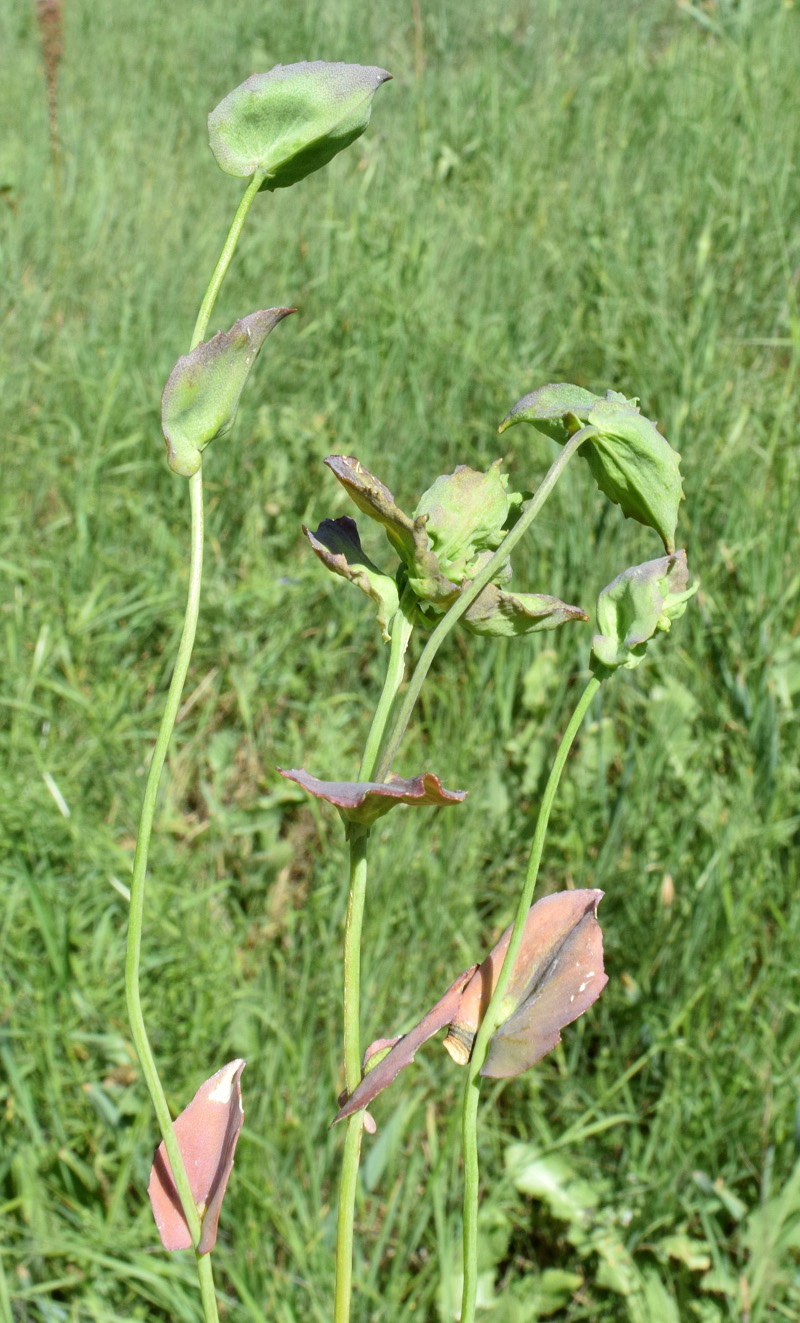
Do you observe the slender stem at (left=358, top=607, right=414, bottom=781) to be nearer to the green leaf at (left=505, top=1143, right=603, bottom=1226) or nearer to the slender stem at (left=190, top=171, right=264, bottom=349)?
the slender stem at (left=190, top=171, right=264, bottom=349)

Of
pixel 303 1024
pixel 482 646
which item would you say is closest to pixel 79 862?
pixel 303 1024

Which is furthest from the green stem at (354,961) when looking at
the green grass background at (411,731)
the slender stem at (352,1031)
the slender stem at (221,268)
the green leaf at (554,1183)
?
the green leaf at (554,1183)

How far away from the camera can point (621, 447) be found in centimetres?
31

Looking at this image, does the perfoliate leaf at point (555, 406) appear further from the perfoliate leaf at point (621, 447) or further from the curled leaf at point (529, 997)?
the curled leaf at point (529, 997)

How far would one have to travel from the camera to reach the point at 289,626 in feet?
4.81

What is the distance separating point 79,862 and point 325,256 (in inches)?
47.0

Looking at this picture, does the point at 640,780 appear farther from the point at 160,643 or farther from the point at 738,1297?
the point at 160,643

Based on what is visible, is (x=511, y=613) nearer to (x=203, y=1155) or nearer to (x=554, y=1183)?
(x=203, y=1155)

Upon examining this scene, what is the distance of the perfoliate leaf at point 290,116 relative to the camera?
0.32 metres

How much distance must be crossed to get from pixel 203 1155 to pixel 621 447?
275 mm

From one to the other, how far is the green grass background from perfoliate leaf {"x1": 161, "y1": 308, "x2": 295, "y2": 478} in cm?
71

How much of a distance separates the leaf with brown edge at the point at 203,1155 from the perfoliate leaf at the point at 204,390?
204 millimetres

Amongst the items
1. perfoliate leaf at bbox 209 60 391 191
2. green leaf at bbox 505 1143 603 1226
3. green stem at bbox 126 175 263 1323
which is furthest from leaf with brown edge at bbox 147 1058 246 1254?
green leaf at bbox 505 1143 603 1226

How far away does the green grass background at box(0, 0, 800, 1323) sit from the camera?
39.3 inches
